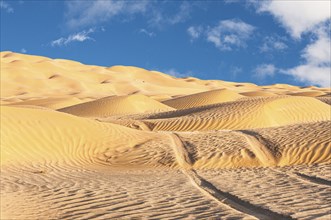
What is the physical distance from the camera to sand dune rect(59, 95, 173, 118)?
3478 cm

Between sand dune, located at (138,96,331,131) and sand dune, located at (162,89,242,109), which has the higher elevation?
sand dune, located at (162,89,242,109)

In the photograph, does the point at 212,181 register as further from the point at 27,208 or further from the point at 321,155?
the point at 321,155

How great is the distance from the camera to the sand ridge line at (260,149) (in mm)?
13064

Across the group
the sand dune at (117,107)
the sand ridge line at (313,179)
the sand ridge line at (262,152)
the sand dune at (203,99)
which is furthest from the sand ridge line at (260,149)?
the sand dune at (203,99)

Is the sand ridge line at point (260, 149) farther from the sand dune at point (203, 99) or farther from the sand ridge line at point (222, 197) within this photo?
the sand dune at point (203, 99)

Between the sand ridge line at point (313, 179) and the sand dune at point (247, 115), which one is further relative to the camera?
the sand dune at point (247, 115)

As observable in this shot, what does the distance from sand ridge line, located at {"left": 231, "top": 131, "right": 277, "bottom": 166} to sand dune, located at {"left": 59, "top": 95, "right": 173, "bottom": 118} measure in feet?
62.5

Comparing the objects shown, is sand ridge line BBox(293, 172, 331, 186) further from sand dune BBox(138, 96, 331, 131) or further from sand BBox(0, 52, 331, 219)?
sand dune BBox(138, 96, 331, 131)

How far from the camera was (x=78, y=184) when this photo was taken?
387 inches

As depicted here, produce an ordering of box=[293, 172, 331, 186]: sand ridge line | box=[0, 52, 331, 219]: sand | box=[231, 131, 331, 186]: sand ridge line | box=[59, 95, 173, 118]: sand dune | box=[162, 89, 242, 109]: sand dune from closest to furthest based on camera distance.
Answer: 1. box=[0, 52, 331, 219]: sand
2. box=[293, 172, 331, 186]: sand ridge line
3. box=[231, 131, 331, 186]: sand ridge line
4. box=[59, 95, 173, 118]: sand dune
5. box=[162, 89, 242, 109]: sand dune

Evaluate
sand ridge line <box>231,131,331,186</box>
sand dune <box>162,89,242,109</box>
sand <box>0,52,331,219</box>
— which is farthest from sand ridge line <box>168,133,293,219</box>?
sand dune <box>162,89,242,109</box>

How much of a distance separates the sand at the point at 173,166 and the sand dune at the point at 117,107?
8895mm

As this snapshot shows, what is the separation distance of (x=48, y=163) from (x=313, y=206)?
29.0 ft

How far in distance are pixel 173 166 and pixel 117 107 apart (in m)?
23.1
